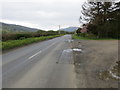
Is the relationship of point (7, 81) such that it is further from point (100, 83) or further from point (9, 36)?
point (9, 36)

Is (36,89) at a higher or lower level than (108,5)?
lower

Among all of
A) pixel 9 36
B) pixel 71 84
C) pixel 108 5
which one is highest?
pixel 108 5

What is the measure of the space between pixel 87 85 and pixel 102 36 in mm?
37276

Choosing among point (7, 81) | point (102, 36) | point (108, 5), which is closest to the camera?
point (7, 81)

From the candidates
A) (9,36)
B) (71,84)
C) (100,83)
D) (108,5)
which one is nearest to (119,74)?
(100,83)

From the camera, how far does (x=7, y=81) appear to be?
18.6 feet

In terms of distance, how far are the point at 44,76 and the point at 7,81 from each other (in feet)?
5.16

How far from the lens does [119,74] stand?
6.26 m

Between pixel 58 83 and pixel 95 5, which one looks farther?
pixel 95 5

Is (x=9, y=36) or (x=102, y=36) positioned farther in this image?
(x=102, y=36)

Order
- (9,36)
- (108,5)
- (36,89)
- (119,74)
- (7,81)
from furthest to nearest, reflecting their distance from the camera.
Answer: (108,5) → (9,36) → (119,74) → (7,81) → (36,89)

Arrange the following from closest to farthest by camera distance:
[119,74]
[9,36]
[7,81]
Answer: [7,81]
[119,74]
[9,36]

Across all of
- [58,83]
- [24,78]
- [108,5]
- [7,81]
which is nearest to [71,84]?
[58,83]

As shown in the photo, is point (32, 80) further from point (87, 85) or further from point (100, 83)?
point (100, 83)
